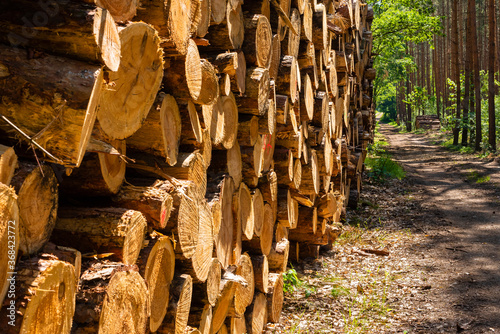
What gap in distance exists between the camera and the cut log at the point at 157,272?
1.82 meters

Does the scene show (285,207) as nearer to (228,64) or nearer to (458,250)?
(228,64)

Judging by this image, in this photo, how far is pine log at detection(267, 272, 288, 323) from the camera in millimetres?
3925

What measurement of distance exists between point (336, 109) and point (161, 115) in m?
5.18

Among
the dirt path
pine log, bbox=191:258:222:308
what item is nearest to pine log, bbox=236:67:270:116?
pine log, bbox=191:258:222:308

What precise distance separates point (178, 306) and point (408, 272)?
13.5 ft

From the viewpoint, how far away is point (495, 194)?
945cm

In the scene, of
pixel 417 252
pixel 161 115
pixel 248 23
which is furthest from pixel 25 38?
pixel 417 252

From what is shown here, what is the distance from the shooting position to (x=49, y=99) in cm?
126

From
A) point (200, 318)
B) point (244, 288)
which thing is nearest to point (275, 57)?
point (244, 288)

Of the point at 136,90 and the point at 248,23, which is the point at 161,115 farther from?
the point at 248,23

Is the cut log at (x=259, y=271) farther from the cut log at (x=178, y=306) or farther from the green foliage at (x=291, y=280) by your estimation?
the cut log at (x=178, y=306)

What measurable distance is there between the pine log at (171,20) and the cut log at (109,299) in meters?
0.96

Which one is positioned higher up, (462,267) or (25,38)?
(25,38)

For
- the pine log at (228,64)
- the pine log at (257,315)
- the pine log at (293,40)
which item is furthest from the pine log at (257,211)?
the pine log at (293,40)
